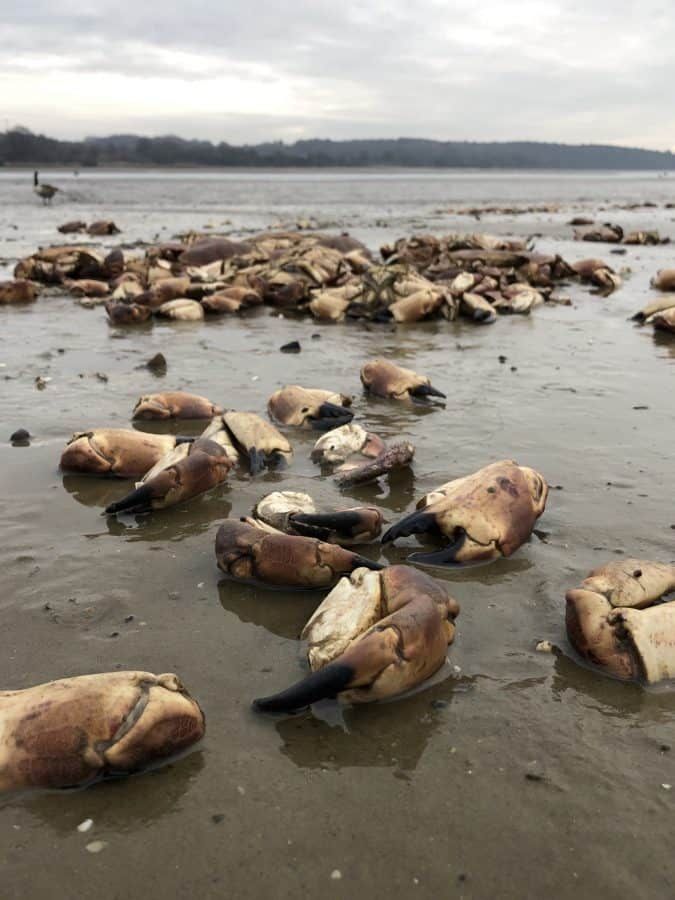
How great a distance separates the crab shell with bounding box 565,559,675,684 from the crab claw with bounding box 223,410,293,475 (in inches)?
79.1

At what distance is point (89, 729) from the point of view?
2.06 metres

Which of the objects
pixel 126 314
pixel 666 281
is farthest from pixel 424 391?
pixel 666 281

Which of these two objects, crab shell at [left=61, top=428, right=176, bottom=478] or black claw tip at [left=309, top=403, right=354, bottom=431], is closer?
crab shell at [left=61, top=428, right=176, bottom=478]

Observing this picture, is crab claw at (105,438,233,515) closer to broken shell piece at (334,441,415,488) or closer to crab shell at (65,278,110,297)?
broken shell piece at (334,441,415,488)

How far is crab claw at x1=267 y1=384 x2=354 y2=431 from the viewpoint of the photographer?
16.6ft

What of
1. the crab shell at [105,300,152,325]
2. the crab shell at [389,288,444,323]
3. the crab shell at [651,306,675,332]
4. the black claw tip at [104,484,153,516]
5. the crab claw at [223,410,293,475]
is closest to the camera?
the black claw tip at [104,484,153,516]

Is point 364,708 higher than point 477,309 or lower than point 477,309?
lower

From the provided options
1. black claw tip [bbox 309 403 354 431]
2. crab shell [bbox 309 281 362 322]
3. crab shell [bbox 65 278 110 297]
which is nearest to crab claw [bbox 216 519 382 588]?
black claw tip [bbox 309 403 354 431]

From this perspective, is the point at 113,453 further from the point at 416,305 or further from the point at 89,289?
the point at 89,289

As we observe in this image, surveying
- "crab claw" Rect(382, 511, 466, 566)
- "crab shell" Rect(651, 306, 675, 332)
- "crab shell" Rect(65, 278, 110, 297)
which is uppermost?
"crab shell" Rect(651, 306, 675, 332)

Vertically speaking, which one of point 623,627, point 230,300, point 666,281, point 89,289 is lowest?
point 89,289

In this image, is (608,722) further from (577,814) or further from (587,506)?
(587,506)

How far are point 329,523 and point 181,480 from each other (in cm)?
86

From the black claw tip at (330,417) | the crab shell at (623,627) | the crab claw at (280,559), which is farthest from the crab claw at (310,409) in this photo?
the crab shell at (623,627)
